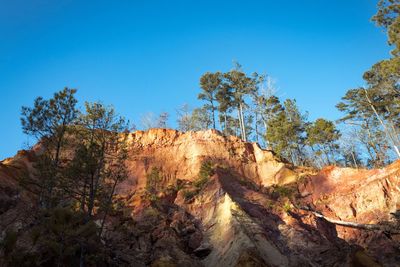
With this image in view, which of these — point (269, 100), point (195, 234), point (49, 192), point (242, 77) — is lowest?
point (195, 234)

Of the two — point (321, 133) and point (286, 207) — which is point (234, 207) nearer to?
point (286, 207)

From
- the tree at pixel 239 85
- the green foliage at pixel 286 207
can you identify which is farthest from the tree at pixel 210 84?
the green foliage at pixel 286 207

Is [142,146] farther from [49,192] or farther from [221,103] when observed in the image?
[221,103]

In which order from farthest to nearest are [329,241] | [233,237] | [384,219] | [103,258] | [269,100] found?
[269,100] → [384,219] → [329,241] → [233,237] → [103,258]

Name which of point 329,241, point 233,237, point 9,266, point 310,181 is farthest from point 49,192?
point 310,181

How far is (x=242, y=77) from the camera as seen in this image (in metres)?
43.3

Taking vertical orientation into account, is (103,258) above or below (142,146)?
below

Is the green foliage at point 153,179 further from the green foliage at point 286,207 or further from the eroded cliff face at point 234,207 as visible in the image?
the green foliage at point 286,207

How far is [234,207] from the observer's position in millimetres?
19500

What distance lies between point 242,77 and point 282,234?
93.1ft

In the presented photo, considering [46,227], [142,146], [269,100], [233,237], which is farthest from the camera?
[269,100]

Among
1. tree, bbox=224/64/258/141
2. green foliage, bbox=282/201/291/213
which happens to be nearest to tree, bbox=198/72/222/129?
tree, bbox=224/64/258/141

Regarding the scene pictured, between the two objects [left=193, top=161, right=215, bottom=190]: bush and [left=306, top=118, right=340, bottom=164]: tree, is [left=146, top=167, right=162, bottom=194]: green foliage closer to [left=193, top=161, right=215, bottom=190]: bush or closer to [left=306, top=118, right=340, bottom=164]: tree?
[left=193, top=161, right=215, bottom=190]: bush

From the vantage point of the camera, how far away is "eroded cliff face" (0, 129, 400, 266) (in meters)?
16.5
